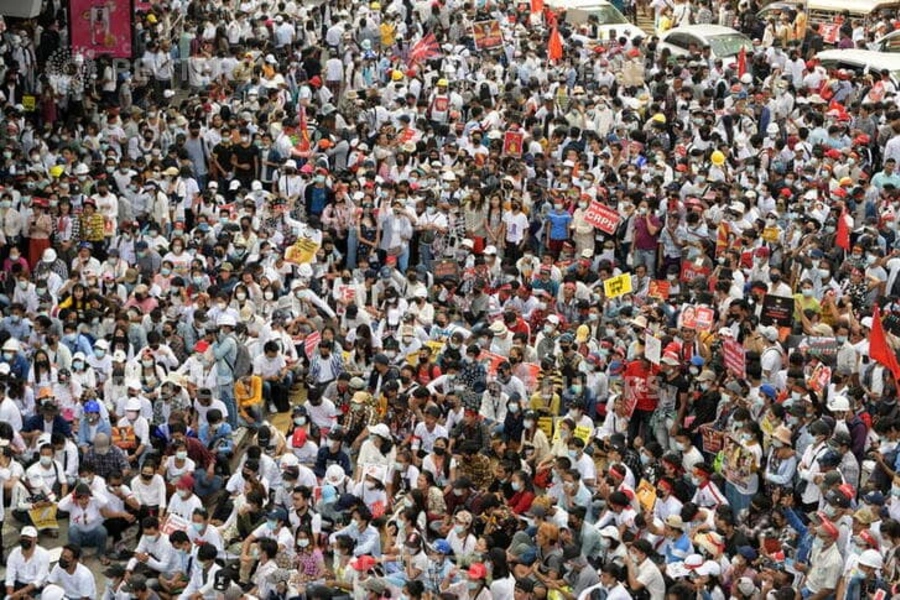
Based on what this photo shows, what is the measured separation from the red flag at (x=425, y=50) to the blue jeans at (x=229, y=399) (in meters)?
11.4

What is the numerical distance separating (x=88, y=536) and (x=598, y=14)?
2013cm

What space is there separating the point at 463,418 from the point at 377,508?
1.75 metres

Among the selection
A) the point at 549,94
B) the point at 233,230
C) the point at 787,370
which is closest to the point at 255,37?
the point at 549,94

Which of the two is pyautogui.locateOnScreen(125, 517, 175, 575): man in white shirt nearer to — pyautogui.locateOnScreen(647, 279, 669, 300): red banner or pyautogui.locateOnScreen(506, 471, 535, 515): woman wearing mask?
pyautogui.locateOnScreen(506, 471, 535, 515): woman wearing mask

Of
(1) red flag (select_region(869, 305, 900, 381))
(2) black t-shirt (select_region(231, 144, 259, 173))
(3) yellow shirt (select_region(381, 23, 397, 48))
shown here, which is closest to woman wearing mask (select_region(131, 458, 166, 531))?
(1) red flag (select_region(869, 305, 900, 381))

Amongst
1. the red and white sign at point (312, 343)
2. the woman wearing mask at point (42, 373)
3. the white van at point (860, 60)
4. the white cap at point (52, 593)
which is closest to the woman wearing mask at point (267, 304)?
the red and white sign at point (312, 343)

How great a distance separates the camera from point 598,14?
36.4m

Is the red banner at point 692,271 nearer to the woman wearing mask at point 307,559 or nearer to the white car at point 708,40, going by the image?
the woman wearing mask at point 307,559

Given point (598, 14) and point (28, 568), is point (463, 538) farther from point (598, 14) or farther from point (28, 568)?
point (598, 14)

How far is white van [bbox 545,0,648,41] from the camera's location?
35.8 m

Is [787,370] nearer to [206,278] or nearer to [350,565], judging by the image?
[350,565]

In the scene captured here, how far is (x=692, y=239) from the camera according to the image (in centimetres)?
2427

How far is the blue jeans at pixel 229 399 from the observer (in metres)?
21.0

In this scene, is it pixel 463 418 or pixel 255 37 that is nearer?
pixel 463 418
